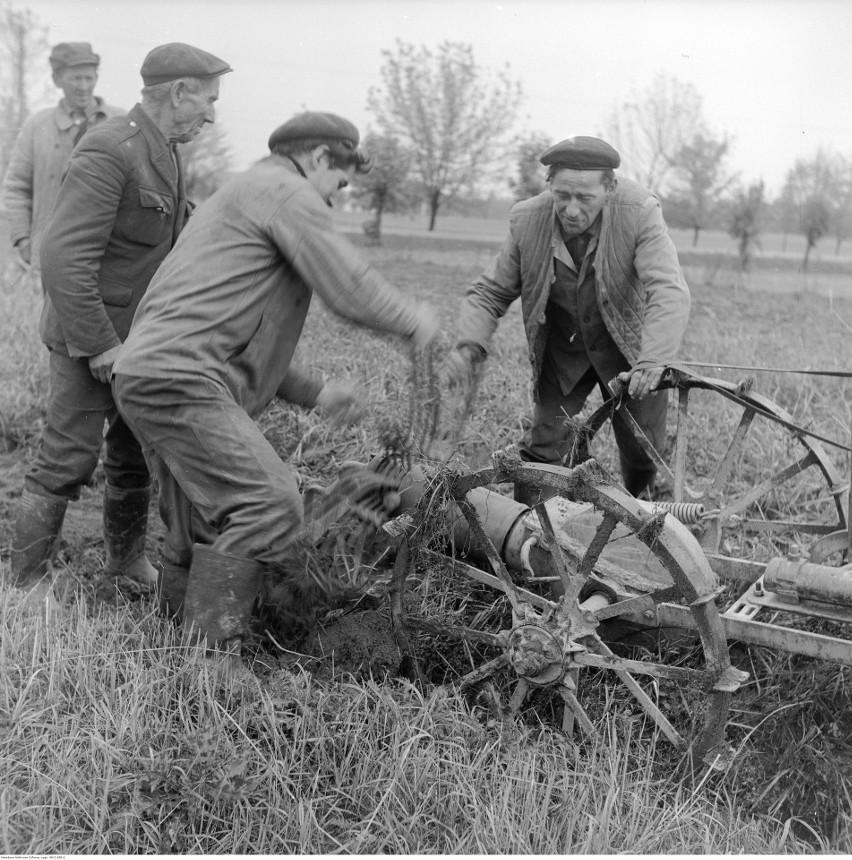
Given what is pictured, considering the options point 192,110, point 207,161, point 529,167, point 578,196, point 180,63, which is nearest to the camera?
point 180,63

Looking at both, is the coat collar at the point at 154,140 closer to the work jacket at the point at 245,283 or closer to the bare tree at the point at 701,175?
the work jacket at the point at 245,283

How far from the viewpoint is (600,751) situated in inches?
131

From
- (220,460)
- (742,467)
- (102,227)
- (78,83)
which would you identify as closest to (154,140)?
(102,227)

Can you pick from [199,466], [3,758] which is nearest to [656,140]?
[199,466]

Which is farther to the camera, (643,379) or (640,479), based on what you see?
(640,479)

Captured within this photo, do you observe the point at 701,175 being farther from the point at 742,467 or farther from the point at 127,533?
the point at 127,533

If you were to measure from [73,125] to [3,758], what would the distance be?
458cm

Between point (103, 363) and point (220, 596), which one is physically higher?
point (103, 363)

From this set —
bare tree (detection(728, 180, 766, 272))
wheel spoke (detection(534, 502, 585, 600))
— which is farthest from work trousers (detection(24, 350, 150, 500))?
bare tree (detection(728, 180, 766, 272))

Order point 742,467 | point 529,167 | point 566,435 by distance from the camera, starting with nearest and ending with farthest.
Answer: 1. point 566,435
2. point 742,467
3. point 529,167

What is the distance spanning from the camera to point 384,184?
11172mm

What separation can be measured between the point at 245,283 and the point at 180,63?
1.25m

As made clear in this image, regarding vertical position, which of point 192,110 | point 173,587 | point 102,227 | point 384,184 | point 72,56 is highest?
point 72,56

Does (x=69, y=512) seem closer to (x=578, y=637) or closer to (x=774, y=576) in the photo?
(x=578, y=637)
